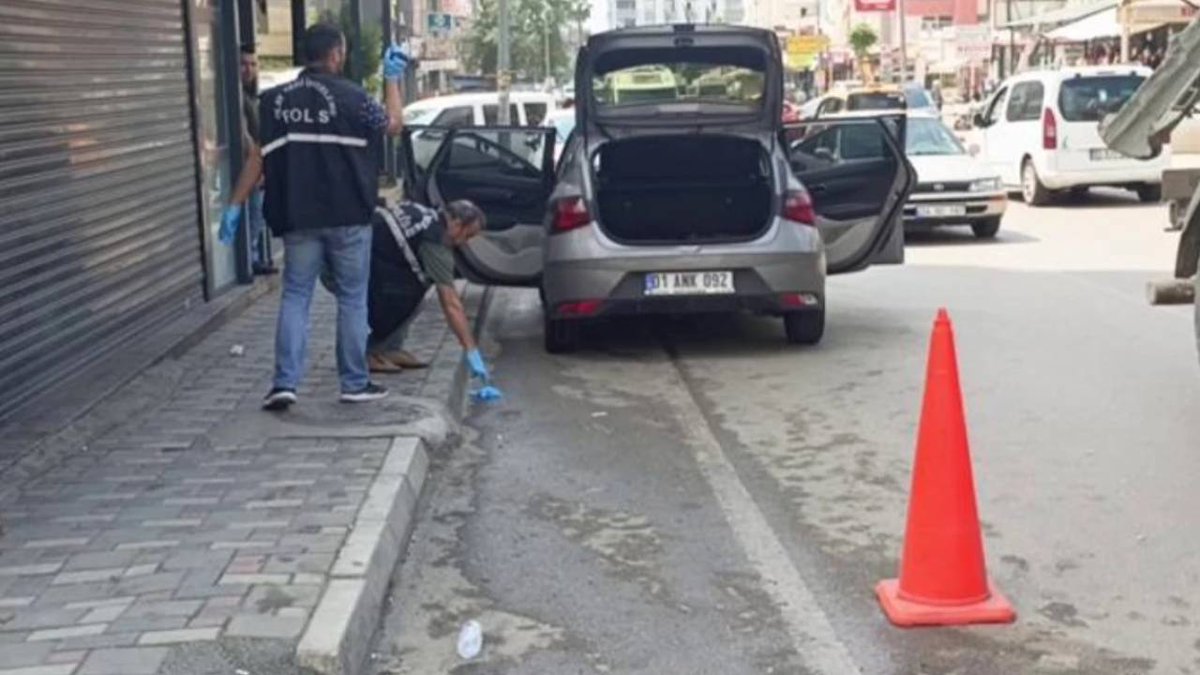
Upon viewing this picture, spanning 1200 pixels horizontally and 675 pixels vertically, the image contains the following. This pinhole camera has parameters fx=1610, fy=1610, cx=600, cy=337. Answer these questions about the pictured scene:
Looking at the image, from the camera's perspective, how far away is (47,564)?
18.1ft

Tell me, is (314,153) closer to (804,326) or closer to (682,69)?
(804,326)

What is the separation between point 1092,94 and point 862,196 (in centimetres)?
1151

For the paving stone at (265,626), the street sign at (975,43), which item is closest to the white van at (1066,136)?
the paving stone at (265,626)

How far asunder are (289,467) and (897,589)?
8.98ft

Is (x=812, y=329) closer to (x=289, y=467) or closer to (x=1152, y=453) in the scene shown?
(x=1152, y=453)

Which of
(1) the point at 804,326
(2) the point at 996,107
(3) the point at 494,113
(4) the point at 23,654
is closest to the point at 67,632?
(4) the point at 23,654

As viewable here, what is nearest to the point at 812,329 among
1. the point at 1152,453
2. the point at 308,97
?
the point at 1152,453

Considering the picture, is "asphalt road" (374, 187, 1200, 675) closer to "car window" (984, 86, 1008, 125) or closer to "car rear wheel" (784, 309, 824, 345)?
"car rear wheel" (784, 309, 824, 345)

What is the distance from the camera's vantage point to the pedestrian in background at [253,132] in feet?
42.3

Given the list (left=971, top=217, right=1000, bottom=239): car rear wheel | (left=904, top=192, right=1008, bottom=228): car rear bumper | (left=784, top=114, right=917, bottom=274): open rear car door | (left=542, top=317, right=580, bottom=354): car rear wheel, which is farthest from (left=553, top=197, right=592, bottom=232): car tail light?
(left=971, top=217, right=1000, bottom=239): car rear wheel

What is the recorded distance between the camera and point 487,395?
361 inches

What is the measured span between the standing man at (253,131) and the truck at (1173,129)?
22.5 ft

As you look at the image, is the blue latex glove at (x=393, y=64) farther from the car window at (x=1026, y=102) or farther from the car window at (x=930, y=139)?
the car window at (x=1026, y=102)

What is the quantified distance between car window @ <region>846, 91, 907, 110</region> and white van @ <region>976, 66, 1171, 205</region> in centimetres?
622
